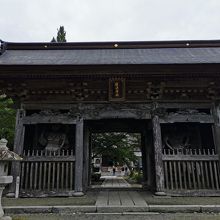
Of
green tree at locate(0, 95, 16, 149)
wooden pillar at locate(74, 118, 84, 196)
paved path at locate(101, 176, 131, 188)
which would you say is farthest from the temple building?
paved path at locate(101, 176, 131, 188)

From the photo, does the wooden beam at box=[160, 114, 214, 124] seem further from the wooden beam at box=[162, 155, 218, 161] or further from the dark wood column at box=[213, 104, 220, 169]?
the wooden beam at box=[162, 155, 218, 161]

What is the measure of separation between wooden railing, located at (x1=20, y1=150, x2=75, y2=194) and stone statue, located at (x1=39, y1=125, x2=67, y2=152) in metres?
1.13

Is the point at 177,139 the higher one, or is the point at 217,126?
the point at 217,126

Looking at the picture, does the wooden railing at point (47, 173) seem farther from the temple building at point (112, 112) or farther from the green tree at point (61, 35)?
the green tree at point (61, 35)

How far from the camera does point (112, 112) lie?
32.3 ft

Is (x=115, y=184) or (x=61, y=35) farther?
(x=61, y=35)

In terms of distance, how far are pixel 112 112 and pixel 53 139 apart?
9.86 ft

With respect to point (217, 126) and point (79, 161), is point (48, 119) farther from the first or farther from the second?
point (217, 126)

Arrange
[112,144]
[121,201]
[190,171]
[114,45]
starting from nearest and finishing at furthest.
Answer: [121,201]
[190,171]
[114,45]
[112,144]

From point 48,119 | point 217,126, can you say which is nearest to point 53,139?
point 48,119

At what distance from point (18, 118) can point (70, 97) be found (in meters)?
2.29

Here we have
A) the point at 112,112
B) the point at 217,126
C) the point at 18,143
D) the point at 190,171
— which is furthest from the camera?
the point at 112,112

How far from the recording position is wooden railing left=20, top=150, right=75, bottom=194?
907 centimetres

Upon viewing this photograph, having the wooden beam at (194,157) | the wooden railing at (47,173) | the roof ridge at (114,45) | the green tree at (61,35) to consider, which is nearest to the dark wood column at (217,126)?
the wooden beam at (194,157)
